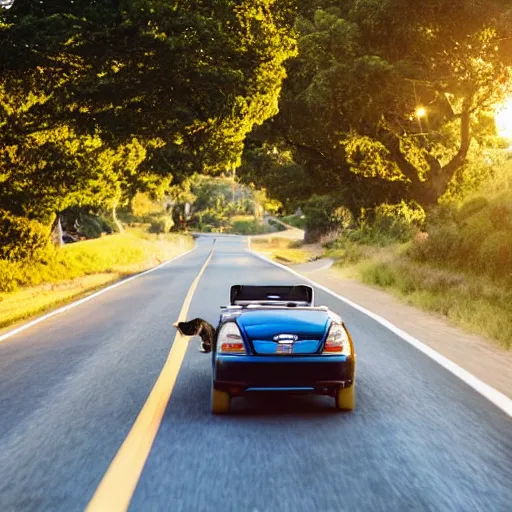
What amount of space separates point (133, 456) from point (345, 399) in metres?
1.91

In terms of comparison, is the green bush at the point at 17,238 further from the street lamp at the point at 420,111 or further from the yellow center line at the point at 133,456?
the yellow center line at the point at 133,456

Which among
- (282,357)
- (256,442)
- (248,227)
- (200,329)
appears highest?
(282,357)

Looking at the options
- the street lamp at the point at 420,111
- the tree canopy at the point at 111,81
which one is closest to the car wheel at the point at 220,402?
the tree canopy at the point at 111,81

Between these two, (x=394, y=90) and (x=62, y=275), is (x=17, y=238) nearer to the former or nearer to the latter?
(x=62, y=275)

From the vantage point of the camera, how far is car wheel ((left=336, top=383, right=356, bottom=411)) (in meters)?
5.84

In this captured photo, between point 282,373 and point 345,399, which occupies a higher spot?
point 282,373

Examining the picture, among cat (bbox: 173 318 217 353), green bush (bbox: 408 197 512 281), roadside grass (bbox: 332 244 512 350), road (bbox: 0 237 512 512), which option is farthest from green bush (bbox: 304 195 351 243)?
road (bbox: 0 237 512 512)

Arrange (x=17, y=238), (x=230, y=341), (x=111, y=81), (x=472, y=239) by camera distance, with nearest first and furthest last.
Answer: (x=230, y=341), (x=111, y=81), (x=472, y=239), (x=17, y=238)

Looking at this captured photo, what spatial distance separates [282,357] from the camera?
220 inches

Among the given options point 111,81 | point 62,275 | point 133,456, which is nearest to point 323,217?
point 62,275

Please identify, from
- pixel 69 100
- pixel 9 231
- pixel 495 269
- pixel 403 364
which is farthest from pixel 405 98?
pixel 403 364

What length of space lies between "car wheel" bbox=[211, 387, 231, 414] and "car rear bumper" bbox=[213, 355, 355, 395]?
143mm

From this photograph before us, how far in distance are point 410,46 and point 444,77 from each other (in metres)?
1.48

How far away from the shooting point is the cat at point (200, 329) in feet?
24.6
